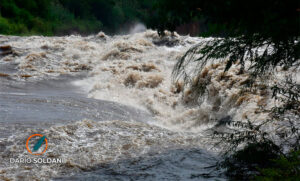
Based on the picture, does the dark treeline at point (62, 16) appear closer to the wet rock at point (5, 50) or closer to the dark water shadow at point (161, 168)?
the wet rock at point (5, 50)

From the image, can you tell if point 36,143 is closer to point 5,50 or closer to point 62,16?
point 5,50

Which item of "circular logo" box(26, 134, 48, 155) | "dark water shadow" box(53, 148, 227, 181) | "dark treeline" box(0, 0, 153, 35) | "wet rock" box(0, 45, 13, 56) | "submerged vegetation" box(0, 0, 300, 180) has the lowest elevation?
"dark water shadow" box(53, 148, 227, 181)

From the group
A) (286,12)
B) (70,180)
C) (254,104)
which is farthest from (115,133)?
(286,12)

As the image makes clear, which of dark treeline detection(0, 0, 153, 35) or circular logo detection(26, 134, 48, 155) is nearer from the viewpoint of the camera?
circular logo detection(26, 134, 48, 155)

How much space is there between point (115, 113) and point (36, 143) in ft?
8.17

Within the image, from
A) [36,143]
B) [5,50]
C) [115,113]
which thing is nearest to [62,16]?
[5,50]

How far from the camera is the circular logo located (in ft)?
14.9

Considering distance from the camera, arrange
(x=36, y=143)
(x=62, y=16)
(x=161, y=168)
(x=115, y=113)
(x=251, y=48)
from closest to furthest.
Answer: (x=251, y=48) → (x=161, y=168) → (x=36, y=143) → (x=115, y=113) → (x=62, y=16)

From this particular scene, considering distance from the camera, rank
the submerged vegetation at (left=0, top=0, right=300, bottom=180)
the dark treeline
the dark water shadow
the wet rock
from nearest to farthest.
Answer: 1. the submerged vegetation at (left=0, top=0, right=300, bottom=180)
2. the dark water shadow
3. the wet rock
4. the dark treeline

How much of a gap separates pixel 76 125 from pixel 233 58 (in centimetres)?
293

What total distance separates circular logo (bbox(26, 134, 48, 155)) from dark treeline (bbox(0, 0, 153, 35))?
23.0 metres

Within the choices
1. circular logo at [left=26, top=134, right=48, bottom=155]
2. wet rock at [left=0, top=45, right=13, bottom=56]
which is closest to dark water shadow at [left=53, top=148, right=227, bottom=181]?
circular logo at [left=26, top=134, right=48, bottom=155]

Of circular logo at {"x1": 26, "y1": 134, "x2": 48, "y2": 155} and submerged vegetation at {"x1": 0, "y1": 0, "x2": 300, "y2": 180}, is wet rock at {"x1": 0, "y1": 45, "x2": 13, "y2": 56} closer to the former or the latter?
circular logo at {"x1": 26, "y1": 134, "x2": 48, "y2": 155}

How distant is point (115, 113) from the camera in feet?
23.3
